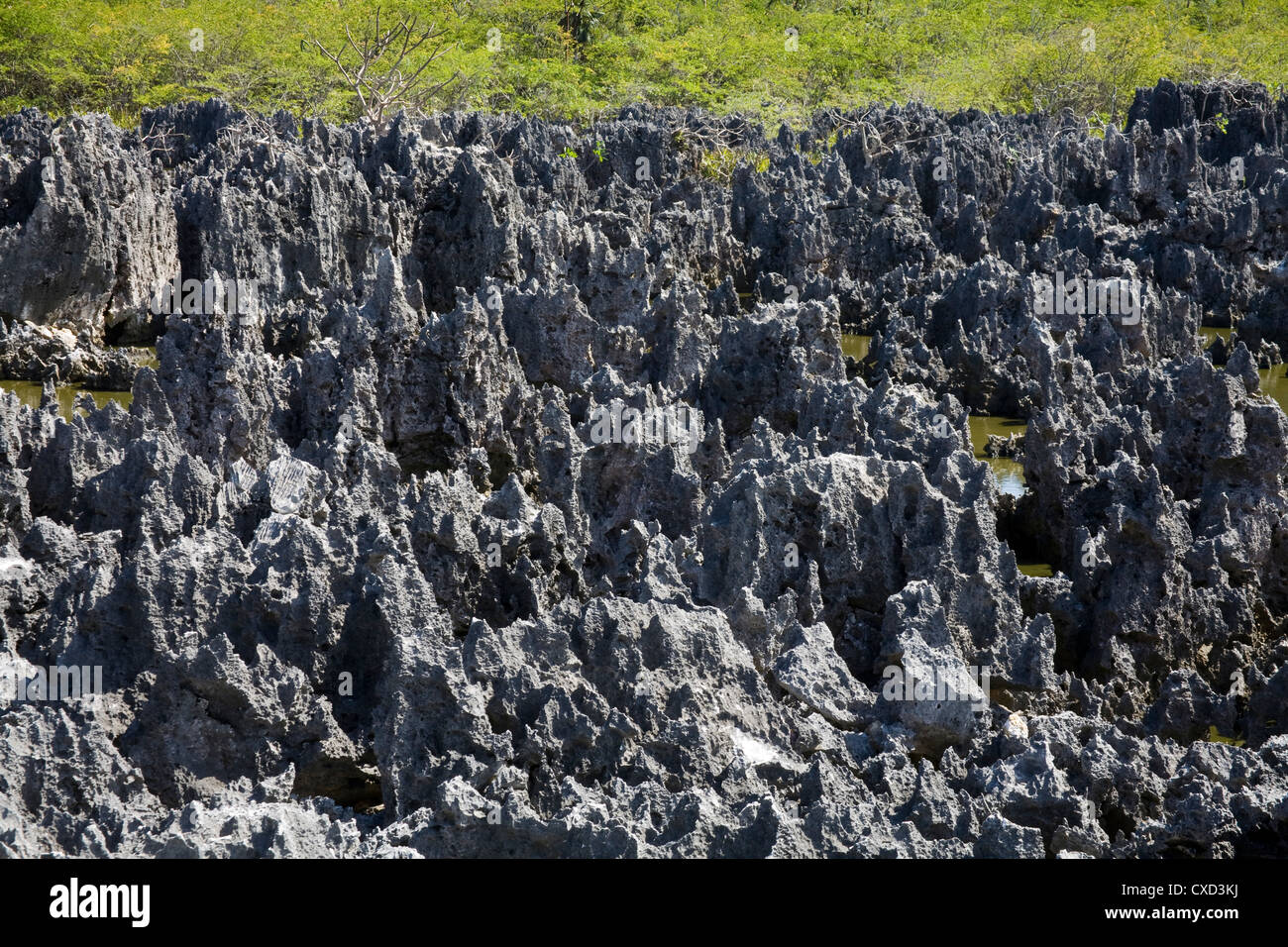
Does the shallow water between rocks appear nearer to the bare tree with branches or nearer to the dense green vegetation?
the bare tree with branches

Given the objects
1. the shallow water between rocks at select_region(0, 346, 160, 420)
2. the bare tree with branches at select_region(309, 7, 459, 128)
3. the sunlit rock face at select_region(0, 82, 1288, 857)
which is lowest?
the sunlit rock face at select_region(0, 82, 1288, 857)

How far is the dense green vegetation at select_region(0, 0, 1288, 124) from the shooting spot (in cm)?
2838

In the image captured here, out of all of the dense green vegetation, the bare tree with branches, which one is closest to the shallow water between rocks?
the bare tree with branches

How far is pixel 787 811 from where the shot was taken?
450cm

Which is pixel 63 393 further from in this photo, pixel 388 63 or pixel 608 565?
pixel 388 63

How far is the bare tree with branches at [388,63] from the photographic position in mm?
24750

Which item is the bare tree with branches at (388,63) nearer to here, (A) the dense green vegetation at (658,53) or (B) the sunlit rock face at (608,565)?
(A) the dense green vegetation at (658,53)

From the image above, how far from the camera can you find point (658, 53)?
32.5 metres

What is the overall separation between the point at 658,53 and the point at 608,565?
2731 centimetres

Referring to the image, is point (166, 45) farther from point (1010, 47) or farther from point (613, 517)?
point (613, 517)

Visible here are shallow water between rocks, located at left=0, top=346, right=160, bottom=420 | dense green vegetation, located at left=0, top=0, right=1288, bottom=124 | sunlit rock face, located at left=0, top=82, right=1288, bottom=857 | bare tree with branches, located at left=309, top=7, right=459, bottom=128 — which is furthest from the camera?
dense green vegetation, located at left=0, top=0, right=1288, bottom=124

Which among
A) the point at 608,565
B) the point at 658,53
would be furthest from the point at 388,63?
the point at 608,565

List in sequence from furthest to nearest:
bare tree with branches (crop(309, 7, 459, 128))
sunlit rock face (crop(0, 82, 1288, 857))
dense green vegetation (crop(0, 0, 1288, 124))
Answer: dense green vegetation (crop(0, 0, 1288, 124)) < bare tree with branches (crop(309, 7, 459, 128)) < sunlit rock face (crop(0, 82, 1288, 857))

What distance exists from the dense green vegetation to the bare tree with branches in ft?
1.37
